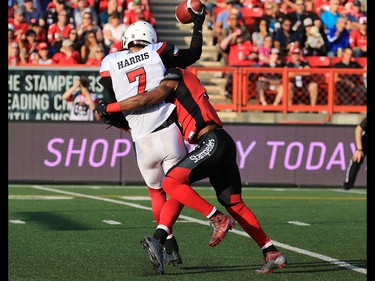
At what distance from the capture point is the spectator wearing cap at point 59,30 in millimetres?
21531

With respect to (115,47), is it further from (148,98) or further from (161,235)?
(161,235)

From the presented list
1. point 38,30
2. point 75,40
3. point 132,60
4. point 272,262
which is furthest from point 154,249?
point 38,30

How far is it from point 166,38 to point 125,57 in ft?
49.3

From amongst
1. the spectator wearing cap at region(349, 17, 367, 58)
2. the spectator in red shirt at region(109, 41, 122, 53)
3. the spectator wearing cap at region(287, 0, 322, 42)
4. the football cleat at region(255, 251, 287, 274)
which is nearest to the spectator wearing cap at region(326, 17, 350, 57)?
the spectator wearing cap at region(349, 17, 367, 58)

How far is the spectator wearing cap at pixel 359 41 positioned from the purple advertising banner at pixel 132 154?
3.50 m

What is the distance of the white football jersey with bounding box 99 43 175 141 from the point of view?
355 inches

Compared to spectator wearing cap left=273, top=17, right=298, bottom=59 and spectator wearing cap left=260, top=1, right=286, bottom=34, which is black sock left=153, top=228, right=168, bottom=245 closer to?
spectator wearing cap left=273, top=17, right=298, bottom=59

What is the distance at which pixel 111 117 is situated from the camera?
921 cm

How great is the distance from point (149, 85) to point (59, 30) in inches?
519

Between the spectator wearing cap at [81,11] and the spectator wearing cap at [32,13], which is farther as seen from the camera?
the spectator wearing cap at [81,11]

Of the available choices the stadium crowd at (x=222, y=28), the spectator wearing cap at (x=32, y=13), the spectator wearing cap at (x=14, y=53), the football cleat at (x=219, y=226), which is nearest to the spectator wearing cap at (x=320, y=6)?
the stadium crowd at (x=222, y=28)

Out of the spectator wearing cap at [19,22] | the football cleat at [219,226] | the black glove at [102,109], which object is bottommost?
the football cleat at [219,226]

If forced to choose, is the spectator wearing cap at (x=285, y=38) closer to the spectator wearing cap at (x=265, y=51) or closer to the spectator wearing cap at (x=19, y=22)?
the spectator wearing cap at (x=265, y=51)

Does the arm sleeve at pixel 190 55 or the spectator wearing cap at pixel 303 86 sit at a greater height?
the arm sleeve at pixel 190 55
